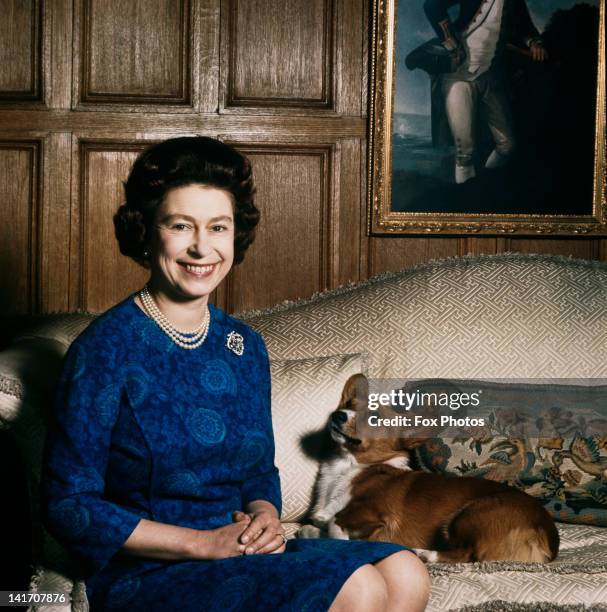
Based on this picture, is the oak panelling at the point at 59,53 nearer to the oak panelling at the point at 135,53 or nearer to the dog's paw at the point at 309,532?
the oak panelling at the point at 135,53

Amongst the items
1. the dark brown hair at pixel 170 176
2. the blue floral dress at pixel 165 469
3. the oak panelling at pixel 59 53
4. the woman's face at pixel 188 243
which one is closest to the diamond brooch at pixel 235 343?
the blue floral dress at pixel 165 469

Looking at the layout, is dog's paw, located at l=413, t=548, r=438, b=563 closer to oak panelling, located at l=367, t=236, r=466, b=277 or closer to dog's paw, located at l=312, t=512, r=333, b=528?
dog's paw, located at l=312, t=512, r=333, b=528

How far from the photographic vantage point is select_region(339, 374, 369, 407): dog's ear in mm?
2430

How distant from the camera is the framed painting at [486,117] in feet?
10.6

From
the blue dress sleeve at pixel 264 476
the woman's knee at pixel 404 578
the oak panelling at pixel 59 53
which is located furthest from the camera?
the oak panelling at pixel 59 53

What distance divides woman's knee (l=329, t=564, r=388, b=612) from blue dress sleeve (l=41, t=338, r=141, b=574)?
416mm

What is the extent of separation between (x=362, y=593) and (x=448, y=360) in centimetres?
136

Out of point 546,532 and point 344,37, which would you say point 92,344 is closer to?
point 546,532

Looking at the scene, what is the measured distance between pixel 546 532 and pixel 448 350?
741 mm

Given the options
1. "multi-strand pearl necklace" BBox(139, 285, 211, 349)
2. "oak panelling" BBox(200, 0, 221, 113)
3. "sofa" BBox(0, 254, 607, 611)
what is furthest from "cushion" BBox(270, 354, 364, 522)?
"oak panelling" BBox(200, 0, 221, 113)

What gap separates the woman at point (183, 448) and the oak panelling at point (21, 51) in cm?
158

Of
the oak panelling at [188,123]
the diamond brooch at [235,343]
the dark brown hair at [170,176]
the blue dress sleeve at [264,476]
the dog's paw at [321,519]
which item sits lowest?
the dog's paw at [321,519]

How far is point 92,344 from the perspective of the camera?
5.48ft

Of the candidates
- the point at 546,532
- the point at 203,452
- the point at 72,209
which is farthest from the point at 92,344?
the point at 72,209
